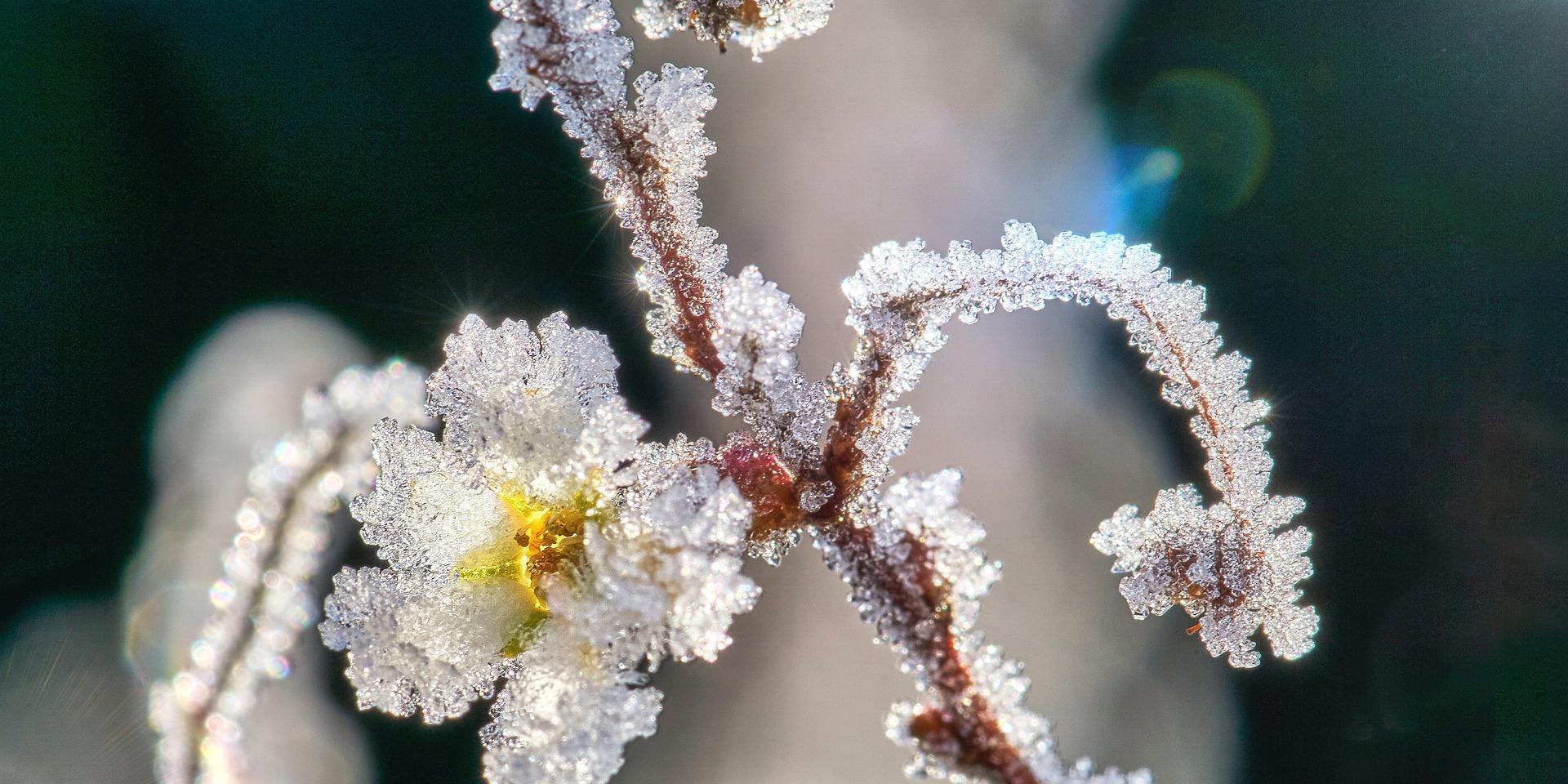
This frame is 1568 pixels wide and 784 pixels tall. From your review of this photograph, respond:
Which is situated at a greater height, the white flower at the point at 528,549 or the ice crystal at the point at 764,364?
the ice crystal at the point at 764,364

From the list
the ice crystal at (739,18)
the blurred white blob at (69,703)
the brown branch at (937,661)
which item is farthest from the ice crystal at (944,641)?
the blurred white blob at (69,703)

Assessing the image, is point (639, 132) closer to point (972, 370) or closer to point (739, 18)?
point (739, 18)

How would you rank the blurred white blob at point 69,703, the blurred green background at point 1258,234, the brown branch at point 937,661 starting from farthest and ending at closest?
1. the blurred green background at point 1258,234
2. the blurred white blob at point 69,703
3. the brown branch at point 937,661

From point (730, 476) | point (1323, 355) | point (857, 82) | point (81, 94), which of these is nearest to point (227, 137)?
point (81, 94)

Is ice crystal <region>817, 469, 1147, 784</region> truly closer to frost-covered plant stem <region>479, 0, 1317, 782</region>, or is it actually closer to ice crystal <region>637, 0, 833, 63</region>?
frost-covered plant stem <region>479, 0, 1317, 782</region>

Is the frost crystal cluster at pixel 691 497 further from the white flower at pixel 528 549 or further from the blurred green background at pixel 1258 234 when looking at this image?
the blurred green background at pixel 1258 234
